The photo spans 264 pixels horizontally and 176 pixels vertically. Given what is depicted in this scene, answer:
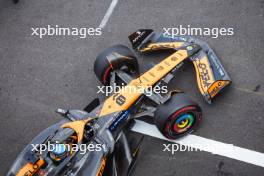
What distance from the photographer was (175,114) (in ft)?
15.3

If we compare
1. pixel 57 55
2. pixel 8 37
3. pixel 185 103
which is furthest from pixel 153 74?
pixel 8 37

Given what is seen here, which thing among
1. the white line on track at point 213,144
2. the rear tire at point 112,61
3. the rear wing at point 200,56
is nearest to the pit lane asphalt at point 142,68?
the white line on track at point 213,144

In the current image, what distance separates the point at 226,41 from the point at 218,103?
1143mm

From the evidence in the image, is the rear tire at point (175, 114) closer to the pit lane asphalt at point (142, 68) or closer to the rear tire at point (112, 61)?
the pit lane asphalt at point (142, 68)

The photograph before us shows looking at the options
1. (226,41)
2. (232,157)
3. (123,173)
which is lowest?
(232,157)

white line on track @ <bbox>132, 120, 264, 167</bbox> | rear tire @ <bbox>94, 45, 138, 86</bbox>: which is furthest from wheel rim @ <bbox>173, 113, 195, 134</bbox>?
rear tire @ <bbox>94, 45, 138, 86</bbox>

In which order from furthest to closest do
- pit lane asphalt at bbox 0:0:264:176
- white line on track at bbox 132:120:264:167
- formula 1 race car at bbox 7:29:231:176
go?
pit lane asphalt at bbox 0:0:264:176
white line on track at bbox 132:120:264:167
formula 1 race car at bbox 7:29:231:176

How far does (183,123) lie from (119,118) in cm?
81

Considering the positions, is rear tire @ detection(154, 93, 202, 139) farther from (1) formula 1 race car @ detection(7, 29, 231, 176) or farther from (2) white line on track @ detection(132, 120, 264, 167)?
(2) white line on track @ detection(132, 120, 264, 167)

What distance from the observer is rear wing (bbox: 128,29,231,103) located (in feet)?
16.9

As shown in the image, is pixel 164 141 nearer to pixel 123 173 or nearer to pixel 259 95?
pixel 123 173

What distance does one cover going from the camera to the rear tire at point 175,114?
183 inches

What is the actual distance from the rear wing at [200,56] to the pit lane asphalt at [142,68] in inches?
9.1

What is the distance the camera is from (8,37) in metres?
6.84
